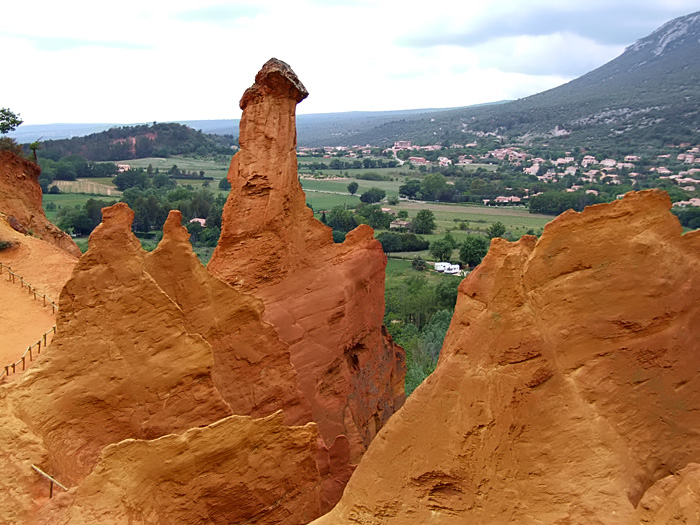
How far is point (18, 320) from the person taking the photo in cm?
2273

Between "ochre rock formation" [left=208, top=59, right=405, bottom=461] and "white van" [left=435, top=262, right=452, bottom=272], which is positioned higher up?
"ochre rock formation" [left=208, top=59, right=405, bottom=461]

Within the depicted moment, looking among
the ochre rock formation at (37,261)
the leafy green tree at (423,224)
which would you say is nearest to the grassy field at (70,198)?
the leafy green tree at (423,224)

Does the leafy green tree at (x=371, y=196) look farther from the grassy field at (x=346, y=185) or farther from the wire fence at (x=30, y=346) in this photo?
the wire fence at (x=30, y=346)

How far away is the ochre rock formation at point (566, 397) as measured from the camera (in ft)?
34.0

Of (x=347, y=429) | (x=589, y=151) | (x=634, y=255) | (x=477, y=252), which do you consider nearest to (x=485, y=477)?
(x=634, y=255)

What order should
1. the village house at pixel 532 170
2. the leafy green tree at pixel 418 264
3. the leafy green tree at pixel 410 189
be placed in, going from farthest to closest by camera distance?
the village house at pixel 532 170 → the leafy green tree at pixel 410 189 → the leafy green tree at pixel 418 264

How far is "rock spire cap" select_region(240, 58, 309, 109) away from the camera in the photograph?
2148 centimetres

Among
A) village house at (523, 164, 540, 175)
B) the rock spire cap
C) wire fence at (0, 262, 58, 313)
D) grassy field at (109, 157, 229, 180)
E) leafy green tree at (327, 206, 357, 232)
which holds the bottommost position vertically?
leafy green tree at (327, 206, 357, 232)

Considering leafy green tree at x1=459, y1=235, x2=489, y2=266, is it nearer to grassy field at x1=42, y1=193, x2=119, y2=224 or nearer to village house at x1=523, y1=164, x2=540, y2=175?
grassy field at x1=42, y1=193, x2=119, y2=224

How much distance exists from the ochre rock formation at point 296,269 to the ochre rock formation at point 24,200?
20.8 meters

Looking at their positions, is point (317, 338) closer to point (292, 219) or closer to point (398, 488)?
point (292, 219)

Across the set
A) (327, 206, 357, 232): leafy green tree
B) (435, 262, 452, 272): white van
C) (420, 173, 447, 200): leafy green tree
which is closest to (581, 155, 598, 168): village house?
(420, 173, 447, 200): leafy green tree

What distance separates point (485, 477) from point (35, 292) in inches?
790

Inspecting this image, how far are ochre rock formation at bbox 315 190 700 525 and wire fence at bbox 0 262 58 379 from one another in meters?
Result: 9.88
